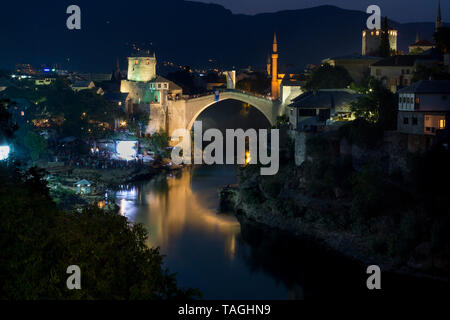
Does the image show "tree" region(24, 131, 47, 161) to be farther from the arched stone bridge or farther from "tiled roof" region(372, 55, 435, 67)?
"tiled roof" region(372, 55, 435, 67)

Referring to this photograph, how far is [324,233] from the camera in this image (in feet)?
47.4

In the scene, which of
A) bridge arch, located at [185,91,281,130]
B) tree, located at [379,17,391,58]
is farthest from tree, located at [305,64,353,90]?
bridge arch, located at [185,91,281,130]

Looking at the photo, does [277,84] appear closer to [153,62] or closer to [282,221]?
[153,62]

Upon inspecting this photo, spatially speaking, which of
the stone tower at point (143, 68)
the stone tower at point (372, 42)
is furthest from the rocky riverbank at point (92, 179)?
the stone tower at point (372, 42)

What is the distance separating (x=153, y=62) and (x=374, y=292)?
21.1 meters

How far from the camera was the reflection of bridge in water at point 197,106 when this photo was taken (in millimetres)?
28500

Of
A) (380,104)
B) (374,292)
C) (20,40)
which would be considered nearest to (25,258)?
(374,292)

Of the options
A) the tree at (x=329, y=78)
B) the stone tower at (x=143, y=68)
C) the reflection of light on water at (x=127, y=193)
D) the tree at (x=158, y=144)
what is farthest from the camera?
the stone tower at (x=143, y=68)

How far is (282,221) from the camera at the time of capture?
15.7 meters

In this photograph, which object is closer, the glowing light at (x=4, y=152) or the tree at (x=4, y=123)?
the tree at (x=4, y=123)

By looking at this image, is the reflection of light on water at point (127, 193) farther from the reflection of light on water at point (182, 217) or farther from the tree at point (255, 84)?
the tree at point (255, 84)

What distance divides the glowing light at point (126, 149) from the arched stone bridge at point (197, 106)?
2.55 metres

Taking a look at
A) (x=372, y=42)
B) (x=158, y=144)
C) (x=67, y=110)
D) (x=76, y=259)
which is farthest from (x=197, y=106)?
(x=76, y=259)

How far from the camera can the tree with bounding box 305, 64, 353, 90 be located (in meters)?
22.8
